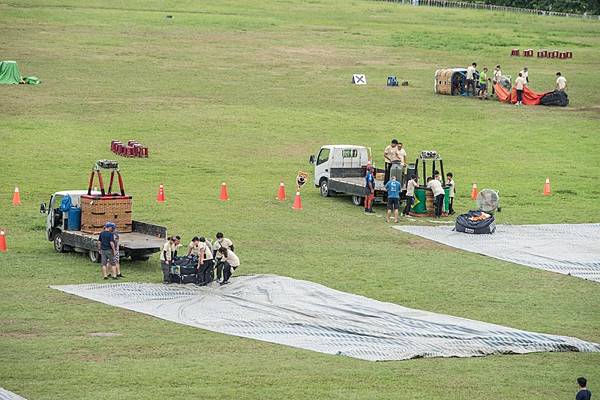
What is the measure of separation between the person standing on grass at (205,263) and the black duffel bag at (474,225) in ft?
40.6

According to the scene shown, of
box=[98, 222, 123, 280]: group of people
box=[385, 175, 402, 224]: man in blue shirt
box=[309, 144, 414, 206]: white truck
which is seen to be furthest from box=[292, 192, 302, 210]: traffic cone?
box=[98, 222, 123, 280]: group of people

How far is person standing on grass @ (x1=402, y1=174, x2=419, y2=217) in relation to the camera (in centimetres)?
4919


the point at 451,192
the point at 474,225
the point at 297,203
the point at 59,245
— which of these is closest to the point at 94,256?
the point at 59,245

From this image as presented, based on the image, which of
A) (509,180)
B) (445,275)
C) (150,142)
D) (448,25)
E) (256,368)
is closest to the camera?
(256,368)

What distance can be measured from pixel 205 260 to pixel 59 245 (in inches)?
251

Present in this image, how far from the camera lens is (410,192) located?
4950 centimetres

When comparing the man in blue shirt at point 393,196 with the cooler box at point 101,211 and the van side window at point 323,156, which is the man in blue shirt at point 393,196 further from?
the cooler box at point 101,211

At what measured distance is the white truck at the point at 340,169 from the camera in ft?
173

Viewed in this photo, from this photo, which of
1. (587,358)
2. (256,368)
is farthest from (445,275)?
(256,368)

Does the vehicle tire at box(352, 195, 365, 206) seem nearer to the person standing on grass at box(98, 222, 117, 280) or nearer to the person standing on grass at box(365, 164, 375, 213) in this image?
the person standing on grass at box(365, 164, 375, 213)

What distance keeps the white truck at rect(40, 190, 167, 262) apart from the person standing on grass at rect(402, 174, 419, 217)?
11737mm

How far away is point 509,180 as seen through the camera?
193 ft

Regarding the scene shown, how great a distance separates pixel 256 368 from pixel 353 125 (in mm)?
41265

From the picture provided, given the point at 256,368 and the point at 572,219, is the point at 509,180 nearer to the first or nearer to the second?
the point at 572,219
